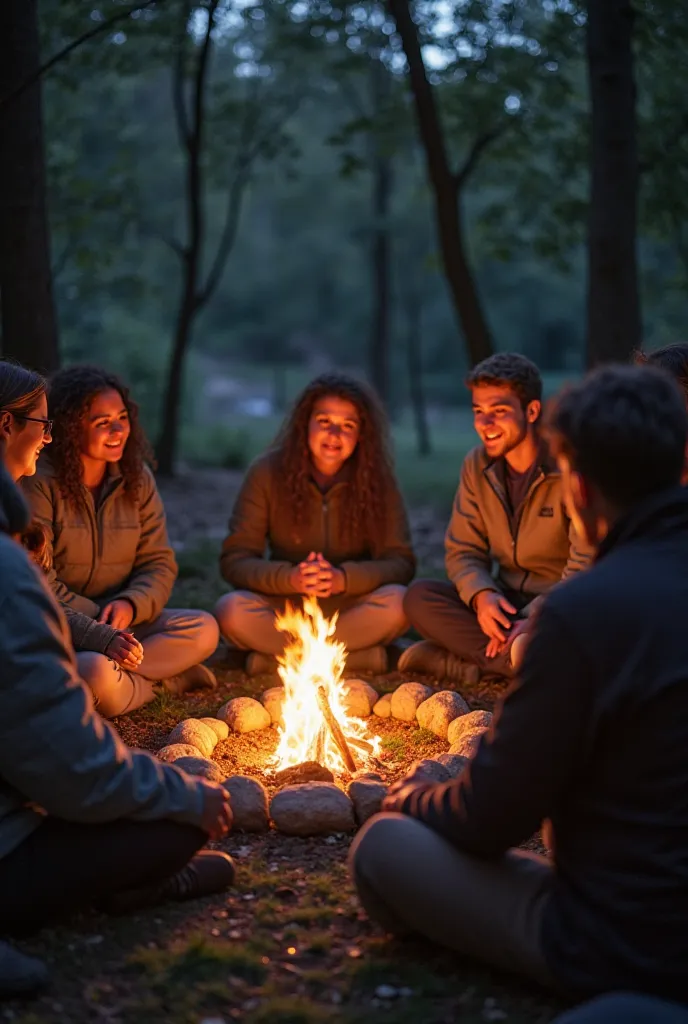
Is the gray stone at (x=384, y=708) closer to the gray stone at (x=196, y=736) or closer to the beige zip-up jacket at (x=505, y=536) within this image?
the beige zip-up jacket at (x=505, y=536)

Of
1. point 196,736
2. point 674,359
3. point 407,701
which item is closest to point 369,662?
point 407,701

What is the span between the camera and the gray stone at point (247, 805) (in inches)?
147

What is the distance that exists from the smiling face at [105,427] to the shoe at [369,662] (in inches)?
62.7

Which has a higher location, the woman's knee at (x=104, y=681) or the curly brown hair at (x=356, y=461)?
the curly brown hair at (x=356, y=461)

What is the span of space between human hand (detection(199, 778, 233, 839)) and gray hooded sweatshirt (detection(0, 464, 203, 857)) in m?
0.17

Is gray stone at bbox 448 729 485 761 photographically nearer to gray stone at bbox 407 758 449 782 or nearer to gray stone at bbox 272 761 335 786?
gray stone at bbox 407 758 449 782

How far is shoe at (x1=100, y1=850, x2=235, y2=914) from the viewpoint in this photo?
10.1 ft

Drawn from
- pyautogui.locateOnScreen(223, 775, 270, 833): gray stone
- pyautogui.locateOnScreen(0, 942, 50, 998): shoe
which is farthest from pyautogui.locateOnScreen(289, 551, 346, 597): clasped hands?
pyautogui.locateOnScreen(0, 942, 50, 998): shoe

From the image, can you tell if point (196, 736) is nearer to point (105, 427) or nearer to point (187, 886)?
point (187, 886)

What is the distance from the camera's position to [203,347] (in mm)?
40750

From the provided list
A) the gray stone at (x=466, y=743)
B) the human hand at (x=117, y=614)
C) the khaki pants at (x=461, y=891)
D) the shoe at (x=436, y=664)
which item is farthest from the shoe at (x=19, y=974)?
the shoe at (x=436, y=664)

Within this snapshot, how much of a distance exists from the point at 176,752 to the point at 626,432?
2350mm

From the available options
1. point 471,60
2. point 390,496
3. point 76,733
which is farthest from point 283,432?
point 471,60

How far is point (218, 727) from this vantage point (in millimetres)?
4609
